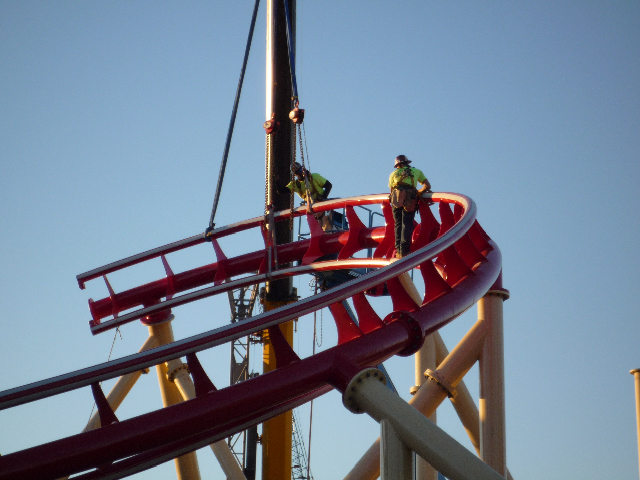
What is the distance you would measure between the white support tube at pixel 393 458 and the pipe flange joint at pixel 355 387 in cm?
33

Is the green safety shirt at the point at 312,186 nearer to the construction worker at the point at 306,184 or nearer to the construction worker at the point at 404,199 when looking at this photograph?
the construction worker at the point at 306,184

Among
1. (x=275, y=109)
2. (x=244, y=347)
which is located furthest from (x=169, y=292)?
(x=244, y=347)

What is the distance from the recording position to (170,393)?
27.4ft

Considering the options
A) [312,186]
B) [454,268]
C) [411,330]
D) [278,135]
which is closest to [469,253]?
[454,268]

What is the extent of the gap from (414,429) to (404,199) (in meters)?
3.63

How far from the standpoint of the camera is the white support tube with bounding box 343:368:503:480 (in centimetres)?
409

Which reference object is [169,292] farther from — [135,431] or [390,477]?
[390,477]

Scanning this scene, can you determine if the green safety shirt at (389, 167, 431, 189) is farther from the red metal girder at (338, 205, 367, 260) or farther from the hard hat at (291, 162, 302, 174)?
the hard hat at (291, 162, 302, 174)

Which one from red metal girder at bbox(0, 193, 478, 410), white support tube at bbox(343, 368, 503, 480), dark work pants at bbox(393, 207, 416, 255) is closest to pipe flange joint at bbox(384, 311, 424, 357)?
red metal girder at bbox(0, 193, 478, 410)

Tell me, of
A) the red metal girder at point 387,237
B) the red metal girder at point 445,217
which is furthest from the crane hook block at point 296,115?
the red metal girder at point 445,217

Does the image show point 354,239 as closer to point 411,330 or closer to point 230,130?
point 230,130

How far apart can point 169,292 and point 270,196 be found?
1.56 m

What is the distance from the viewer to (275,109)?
30.6 ft

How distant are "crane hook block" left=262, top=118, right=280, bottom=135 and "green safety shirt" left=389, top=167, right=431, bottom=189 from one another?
6.33 ft
